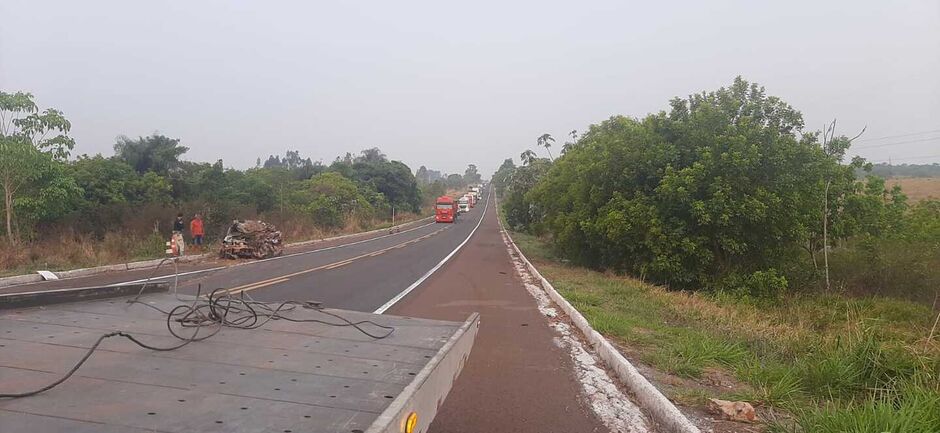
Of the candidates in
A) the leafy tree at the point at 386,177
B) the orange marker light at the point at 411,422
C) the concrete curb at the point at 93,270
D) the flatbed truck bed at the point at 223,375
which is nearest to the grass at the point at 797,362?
the flatbed truck bed at the point at 223,375

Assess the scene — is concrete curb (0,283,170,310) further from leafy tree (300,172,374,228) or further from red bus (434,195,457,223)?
red bus (434,195,457,223)

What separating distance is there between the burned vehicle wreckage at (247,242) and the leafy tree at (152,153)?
53.9 feet

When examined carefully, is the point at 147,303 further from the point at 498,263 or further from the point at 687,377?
the point at 498,263

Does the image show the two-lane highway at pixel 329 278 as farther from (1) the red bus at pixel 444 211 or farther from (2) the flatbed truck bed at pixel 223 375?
(1) the red bus at pixel 444 211

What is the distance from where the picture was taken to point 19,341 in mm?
3342

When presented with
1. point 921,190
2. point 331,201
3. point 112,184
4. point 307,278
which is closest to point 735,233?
point 307,278

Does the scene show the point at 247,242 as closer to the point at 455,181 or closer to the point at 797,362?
the point at 797,362

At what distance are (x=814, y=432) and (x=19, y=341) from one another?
5314 millimetres

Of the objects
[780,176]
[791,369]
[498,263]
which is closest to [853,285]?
[780,176]

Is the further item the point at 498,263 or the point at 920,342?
the point at 498,263

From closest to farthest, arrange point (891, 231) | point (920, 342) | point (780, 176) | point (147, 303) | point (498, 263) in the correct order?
point (147, 303), point (920, 342), point (780, 176), point (891, 231), point (498, 263)

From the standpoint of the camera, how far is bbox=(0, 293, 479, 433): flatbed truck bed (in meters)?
2.37

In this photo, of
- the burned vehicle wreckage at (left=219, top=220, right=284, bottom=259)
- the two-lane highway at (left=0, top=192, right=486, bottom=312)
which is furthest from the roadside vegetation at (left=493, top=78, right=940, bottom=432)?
the burned vehicle wreckage at (left=219, top=220, right=284, bottom=259)

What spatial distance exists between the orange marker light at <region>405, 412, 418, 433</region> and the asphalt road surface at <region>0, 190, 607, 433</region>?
2.05m
